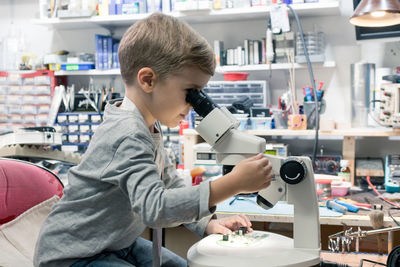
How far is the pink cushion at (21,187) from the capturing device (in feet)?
4.76

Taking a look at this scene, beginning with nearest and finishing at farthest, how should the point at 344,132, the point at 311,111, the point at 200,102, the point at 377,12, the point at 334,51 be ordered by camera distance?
1. the point at 200,102
2. the point at 377,12
3. the point at 344,132
4. the point at 311,111
5. the point at 334,51

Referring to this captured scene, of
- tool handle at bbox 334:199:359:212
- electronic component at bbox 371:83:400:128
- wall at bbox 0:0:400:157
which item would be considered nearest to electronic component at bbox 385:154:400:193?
electronic component at bbox 371:83:400:128

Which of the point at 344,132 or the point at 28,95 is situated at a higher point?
the point at 28,95

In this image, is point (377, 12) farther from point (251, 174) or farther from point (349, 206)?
point (251, 174)

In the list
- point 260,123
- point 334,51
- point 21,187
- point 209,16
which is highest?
point 209,16

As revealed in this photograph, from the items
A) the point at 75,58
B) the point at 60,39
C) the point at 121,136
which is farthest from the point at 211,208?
the point at 60,39

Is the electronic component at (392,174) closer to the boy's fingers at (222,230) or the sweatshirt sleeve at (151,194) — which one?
the boy's fingers at (222,230)

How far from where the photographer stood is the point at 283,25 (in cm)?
261

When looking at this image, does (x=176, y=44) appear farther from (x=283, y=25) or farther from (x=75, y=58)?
(x=75, y=58)

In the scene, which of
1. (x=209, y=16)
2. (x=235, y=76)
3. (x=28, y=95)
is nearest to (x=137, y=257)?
(x=235, y=76)

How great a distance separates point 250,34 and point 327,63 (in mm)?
546

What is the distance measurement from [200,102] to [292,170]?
9.6 inches

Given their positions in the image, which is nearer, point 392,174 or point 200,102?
point 200,102

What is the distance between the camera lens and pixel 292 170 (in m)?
1.00
